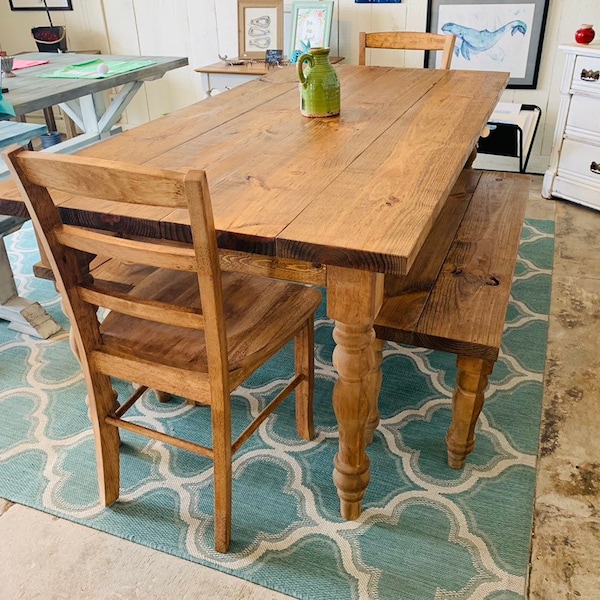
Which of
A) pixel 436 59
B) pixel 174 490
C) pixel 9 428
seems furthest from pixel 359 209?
pixel 436 59

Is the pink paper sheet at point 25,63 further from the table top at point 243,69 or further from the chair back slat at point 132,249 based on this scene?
the chair back slat at point 132,249

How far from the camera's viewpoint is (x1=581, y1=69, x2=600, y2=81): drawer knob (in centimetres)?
280

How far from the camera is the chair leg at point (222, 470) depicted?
1267 mm

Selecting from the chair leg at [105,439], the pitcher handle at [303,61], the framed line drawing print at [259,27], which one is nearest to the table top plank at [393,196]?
the pitcher handle at [303,61]

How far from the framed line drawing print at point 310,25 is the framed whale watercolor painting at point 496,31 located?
58cm

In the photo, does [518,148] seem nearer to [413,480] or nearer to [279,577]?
[413,480]

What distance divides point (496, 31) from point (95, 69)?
212 cm

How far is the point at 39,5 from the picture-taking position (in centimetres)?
429

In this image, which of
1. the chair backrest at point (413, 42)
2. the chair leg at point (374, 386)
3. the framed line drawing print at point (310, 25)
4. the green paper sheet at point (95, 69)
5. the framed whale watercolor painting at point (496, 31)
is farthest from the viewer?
the framed line drawing print at point (310, 25)

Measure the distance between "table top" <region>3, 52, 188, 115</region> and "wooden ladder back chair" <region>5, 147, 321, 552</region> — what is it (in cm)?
115

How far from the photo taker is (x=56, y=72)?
285 cm

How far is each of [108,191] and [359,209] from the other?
48cm

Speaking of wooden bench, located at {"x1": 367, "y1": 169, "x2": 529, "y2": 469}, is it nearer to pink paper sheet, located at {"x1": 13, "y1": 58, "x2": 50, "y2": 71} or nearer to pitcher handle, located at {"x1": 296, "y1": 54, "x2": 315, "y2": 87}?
pitcher handle, located at {"x1": 296, "y1": 54, "x2": 315, "y2": 87}

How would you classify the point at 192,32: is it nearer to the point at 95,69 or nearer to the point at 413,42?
the point at 95,69
